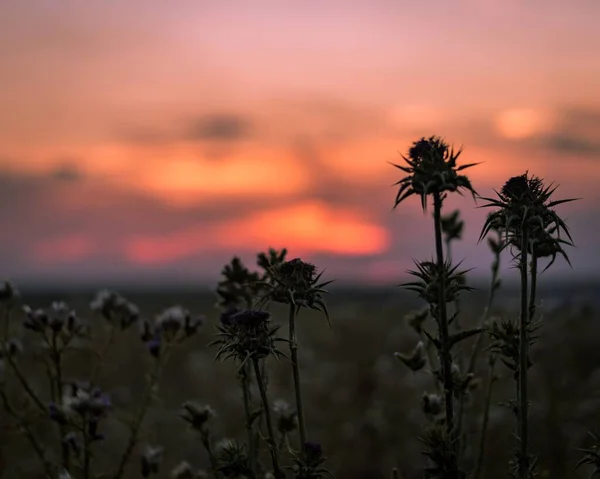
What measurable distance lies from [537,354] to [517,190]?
6.80 m

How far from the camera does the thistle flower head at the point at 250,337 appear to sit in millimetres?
3355

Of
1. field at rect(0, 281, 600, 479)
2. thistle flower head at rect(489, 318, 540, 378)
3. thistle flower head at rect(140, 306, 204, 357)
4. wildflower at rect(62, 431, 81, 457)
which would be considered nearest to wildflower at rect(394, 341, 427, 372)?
thistle flower head at rect(489, 318, 540, 378)

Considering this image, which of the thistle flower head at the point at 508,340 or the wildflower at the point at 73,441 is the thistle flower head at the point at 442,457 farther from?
the wildflower at the point at 73,441

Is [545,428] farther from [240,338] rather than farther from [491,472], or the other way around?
[240,338]

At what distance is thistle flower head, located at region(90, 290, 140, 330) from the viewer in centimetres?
580

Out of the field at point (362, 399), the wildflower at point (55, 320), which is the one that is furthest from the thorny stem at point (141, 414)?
the field at point (362, 399)

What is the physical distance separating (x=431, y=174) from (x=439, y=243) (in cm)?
33

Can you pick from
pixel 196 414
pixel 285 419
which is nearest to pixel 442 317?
pixel 285 419

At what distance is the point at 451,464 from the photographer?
3.19 metres

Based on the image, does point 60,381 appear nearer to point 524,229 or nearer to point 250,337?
point 250,337

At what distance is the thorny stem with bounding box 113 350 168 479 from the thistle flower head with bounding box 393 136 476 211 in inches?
109

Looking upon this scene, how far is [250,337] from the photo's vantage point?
3410 mm

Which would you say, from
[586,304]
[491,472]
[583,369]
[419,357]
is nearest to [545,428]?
[491,472]

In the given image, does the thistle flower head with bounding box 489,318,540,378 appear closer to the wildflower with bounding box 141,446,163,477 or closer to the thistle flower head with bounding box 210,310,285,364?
the thistle flower head with bounding box 210,310,285,364
